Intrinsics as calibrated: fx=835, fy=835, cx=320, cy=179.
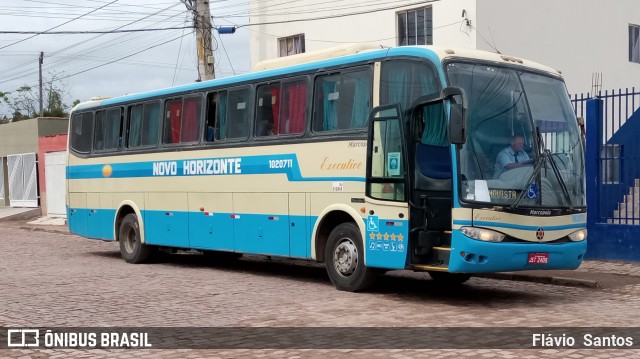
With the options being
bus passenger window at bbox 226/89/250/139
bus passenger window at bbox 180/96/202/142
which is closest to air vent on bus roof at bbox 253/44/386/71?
bus passenger window at bbox 226/89/250/139

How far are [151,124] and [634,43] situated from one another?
18.3 meters

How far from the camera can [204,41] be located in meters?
21.8

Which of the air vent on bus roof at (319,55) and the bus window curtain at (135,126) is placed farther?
the bus window curtain at (135,126)

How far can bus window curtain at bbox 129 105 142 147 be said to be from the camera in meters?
17.3

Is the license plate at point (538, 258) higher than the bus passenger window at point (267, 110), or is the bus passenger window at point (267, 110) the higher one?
the bus passenger window at point (267, 110)

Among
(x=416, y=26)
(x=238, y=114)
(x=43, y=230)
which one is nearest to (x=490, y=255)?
(x=238, y=114)

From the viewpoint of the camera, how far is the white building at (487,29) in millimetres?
22953

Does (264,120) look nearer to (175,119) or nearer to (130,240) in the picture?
(175,119)

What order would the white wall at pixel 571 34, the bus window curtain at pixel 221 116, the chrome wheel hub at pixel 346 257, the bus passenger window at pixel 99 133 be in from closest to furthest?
the chrome wheel hub at pixel 346 257
the bus window curtain at pixel 221 116
the bus passenger window at pixel 99 133
the white wall at pixel 571 34

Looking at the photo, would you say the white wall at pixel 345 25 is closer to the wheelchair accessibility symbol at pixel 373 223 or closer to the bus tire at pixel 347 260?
the bus tire at pixel 347 260

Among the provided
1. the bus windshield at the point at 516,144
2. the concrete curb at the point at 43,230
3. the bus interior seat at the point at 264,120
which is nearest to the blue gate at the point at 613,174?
the bus windshield at the point at 516,144

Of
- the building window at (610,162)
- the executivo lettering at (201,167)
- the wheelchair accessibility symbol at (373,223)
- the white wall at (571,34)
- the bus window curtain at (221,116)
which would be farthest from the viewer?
the white wall at (571,34)

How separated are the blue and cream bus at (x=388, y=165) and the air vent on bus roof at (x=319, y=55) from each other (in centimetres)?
3

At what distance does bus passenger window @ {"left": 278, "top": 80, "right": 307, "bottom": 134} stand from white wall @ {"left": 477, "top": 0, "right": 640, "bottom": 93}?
10437mm
